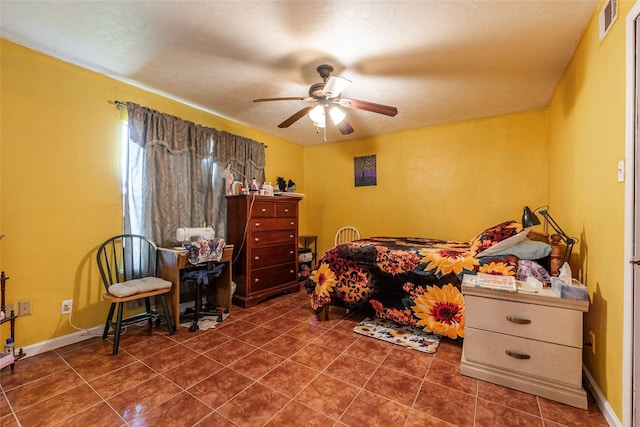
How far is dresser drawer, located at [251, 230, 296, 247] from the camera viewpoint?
3276mm

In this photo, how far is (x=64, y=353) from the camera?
209 centimetres

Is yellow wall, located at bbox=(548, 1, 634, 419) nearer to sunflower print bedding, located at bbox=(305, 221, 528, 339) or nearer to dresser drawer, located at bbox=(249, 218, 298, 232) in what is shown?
sunflower print bedding, located at bbox=(305, 221, 528, 339)

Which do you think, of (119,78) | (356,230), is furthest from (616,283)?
(119,78)

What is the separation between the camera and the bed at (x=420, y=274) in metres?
2.13

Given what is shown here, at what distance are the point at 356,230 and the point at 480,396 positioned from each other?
2939 millimetres

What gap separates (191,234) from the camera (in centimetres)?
272

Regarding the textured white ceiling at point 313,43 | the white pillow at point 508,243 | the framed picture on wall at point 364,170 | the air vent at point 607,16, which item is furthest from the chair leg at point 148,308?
the air vent at point 607,16

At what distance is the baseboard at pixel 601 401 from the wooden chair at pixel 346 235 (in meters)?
2.97

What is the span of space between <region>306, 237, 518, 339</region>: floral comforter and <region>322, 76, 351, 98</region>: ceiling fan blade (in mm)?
1486

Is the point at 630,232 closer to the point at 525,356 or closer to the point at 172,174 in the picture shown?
the point at 525,356

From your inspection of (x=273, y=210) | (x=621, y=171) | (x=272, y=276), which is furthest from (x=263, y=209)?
(x=621, y=171)

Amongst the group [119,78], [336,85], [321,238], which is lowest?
[321,238]

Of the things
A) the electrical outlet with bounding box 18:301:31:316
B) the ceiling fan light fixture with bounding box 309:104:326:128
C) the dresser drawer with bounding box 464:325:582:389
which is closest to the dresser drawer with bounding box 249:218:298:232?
the ceiling fan light fixture with bounding box 309:104:326:128

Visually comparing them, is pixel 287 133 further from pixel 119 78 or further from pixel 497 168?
pixel 497 168
